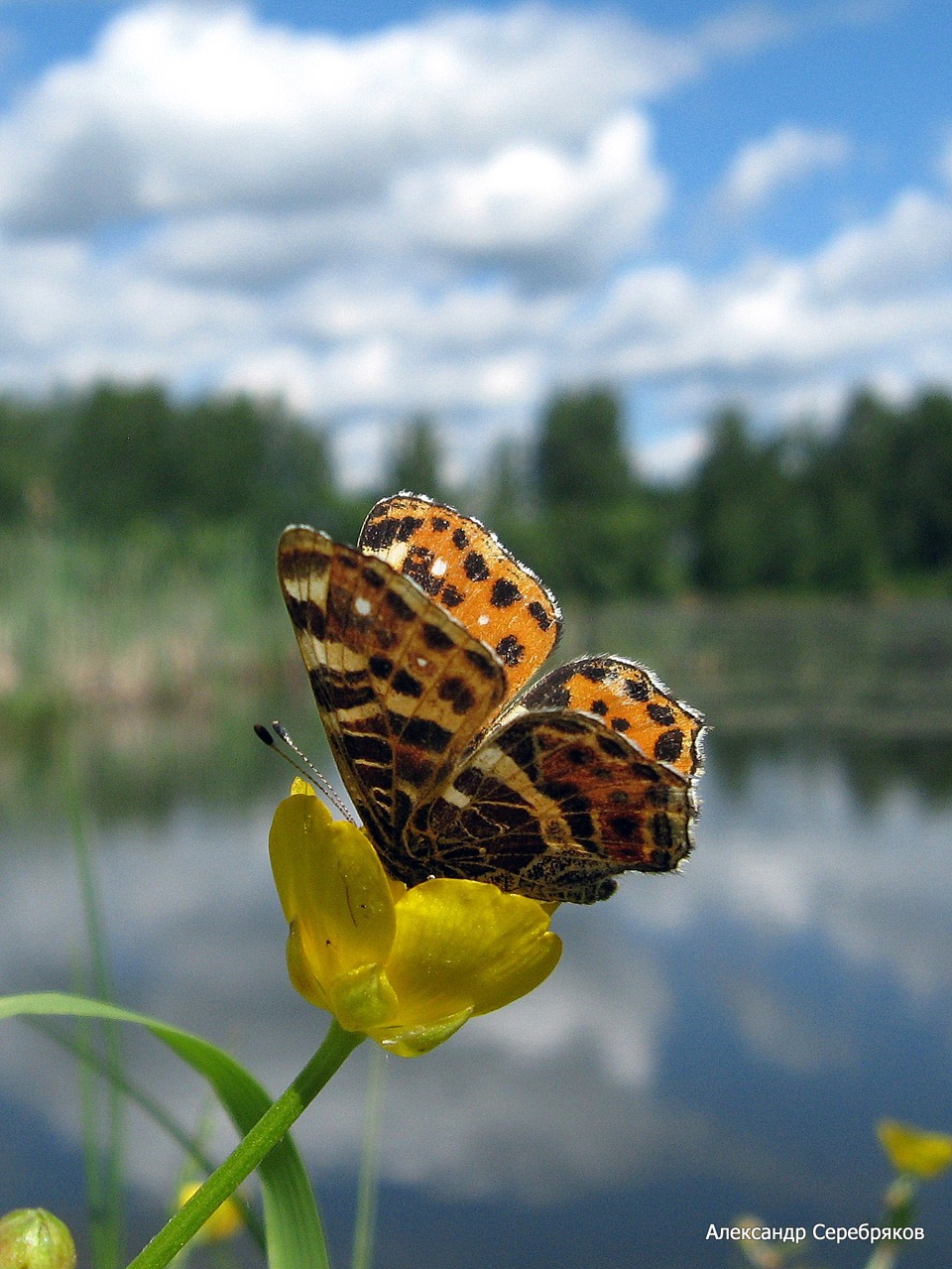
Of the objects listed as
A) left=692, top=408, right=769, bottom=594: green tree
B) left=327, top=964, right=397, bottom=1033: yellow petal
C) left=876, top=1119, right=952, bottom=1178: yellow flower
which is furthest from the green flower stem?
left=692, top=408, right=769, bottom=594: green tree

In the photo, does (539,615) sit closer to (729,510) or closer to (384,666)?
(384,666)

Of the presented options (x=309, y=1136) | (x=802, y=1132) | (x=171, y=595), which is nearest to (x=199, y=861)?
(x=309, y=1136)

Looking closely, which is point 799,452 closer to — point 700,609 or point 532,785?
point 700,609

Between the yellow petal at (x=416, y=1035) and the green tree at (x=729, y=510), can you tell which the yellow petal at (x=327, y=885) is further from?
the green tree at (x=729, y=510)

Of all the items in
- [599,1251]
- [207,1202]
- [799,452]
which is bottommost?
[599,1251]

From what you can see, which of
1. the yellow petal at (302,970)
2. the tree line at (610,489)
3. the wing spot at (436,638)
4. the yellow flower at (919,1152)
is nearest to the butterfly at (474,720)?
the wing spot at (436,638)

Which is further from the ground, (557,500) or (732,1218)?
(557,500)

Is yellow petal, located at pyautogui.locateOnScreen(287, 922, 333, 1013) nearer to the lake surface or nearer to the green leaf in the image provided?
the green leaf
